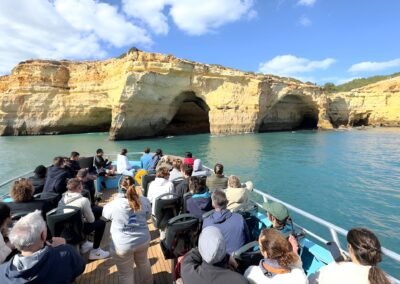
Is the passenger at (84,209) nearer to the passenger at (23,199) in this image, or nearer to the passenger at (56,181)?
the passenger at (23,199)

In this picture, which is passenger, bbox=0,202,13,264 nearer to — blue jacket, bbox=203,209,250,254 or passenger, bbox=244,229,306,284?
blue jacket, bbox=203,209,250,254

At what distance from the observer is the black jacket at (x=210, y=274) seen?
239 centimetres

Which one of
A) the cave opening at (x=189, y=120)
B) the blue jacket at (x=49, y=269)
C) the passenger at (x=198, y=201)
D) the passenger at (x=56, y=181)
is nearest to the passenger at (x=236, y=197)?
the passenger at (x=198, y=201)

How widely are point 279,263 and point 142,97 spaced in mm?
39111

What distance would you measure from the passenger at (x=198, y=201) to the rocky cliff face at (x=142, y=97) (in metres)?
35.7

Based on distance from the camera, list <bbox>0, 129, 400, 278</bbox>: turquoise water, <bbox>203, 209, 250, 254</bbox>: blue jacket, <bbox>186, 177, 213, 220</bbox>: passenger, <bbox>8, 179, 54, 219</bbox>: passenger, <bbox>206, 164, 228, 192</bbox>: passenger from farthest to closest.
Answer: <bbox>0, 129, 400, 278</bbox>: turquoise water, <bbox>206, 164, 228, 192</bbox>: passenger, <bbox>186, 177, 213, 220</bbox>: passenger, <bbox>8, 179, 54, 219</bbox>: passenger, <bbox>203, 209, 250, 254</bbox>: blue jacket

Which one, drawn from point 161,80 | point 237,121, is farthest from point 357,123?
point 161,80

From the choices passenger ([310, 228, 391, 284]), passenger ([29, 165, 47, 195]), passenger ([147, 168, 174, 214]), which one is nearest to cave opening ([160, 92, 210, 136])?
passenger ([29, 165, 47, 195])

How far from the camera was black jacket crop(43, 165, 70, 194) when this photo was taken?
6.01 meters

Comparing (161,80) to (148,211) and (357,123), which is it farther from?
(357,123)

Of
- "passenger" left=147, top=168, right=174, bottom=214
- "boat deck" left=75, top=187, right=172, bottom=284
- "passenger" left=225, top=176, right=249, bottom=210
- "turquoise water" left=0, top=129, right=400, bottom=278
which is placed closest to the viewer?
"boat deck" left=75, top=187, right=172, bottom=284

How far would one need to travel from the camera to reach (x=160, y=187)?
213 inches

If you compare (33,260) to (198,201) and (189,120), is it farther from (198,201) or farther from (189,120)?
(189,120)

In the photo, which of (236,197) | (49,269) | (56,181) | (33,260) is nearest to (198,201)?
(236,197)
